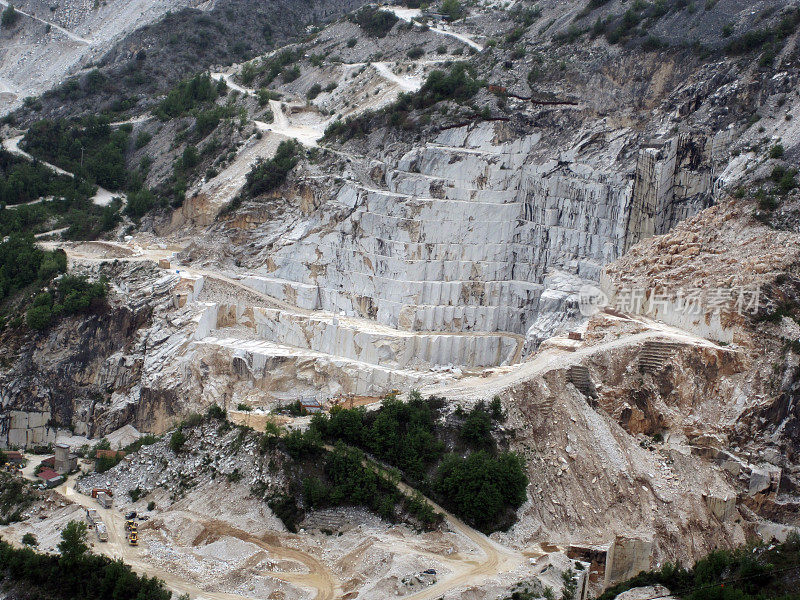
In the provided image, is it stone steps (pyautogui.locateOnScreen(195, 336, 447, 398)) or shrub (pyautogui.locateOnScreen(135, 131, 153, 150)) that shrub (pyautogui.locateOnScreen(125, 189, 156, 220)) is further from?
stone steps (pyautogui.locateOnScreen(195, 336, 447, 398))

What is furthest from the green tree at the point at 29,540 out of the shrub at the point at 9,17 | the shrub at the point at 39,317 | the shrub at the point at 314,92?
the shrub at the point at 9,17

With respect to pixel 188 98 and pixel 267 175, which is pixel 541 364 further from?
pixel 188 98

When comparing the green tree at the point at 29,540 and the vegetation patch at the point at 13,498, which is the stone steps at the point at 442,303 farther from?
the green tree at the point at 29,540

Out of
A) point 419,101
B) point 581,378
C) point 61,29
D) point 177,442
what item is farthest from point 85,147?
point 581,378

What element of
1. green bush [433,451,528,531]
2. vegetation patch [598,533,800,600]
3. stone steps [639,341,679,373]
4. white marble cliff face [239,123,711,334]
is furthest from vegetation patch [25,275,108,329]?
vegetation patch [598,533,800,600]

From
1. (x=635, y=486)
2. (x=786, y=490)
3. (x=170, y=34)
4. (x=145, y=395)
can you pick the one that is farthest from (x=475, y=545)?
(x=170, y=34)

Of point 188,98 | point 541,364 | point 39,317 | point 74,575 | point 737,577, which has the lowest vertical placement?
point 74,575
